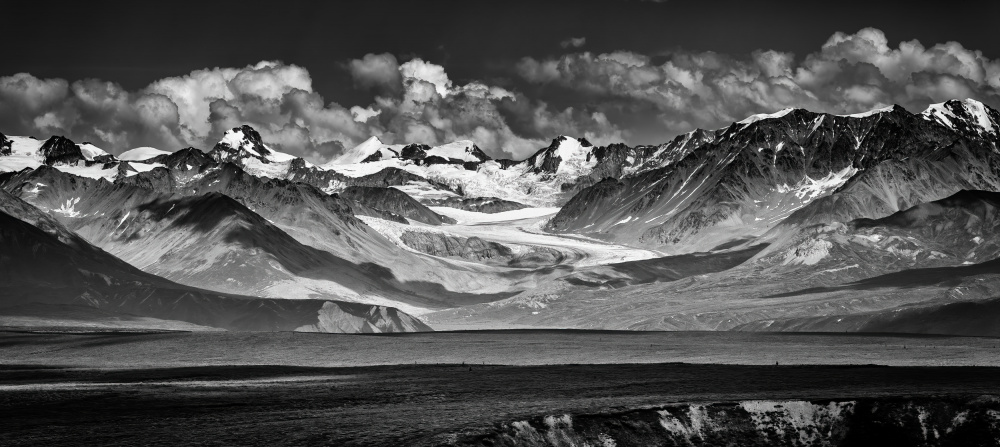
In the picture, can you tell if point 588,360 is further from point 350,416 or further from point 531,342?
point 350,416

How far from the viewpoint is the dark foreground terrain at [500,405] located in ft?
113

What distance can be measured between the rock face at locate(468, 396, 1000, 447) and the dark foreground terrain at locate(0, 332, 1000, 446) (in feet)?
0.16

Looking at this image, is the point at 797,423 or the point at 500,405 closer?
the point at 797,423

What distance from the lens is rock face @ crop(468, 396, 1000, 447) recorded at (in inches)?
1382

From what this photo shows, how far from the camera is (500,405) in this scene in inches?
1676

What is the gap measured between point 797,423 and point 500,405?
38.2 feet

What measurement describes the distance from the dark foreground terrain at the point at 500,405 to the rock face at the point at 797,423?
0.05 metres

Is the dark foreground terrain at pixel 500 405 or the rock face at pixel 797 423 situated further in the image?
the rock face at pixel 797 423

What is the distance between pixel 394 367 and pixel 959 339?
63091 millimetres

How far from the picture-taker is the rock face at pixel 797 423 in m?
35.1

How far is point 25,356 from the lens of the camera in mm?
94250

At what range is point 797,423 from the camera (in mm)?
37219

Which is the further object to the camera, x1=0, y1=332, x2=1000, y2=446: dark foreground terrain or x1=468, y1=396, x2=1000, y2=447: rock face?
x1=468, y1=396, x2=1000, y2=447: rock face

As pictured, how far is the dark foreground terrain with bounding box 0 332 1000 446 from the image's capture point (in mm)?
34594
